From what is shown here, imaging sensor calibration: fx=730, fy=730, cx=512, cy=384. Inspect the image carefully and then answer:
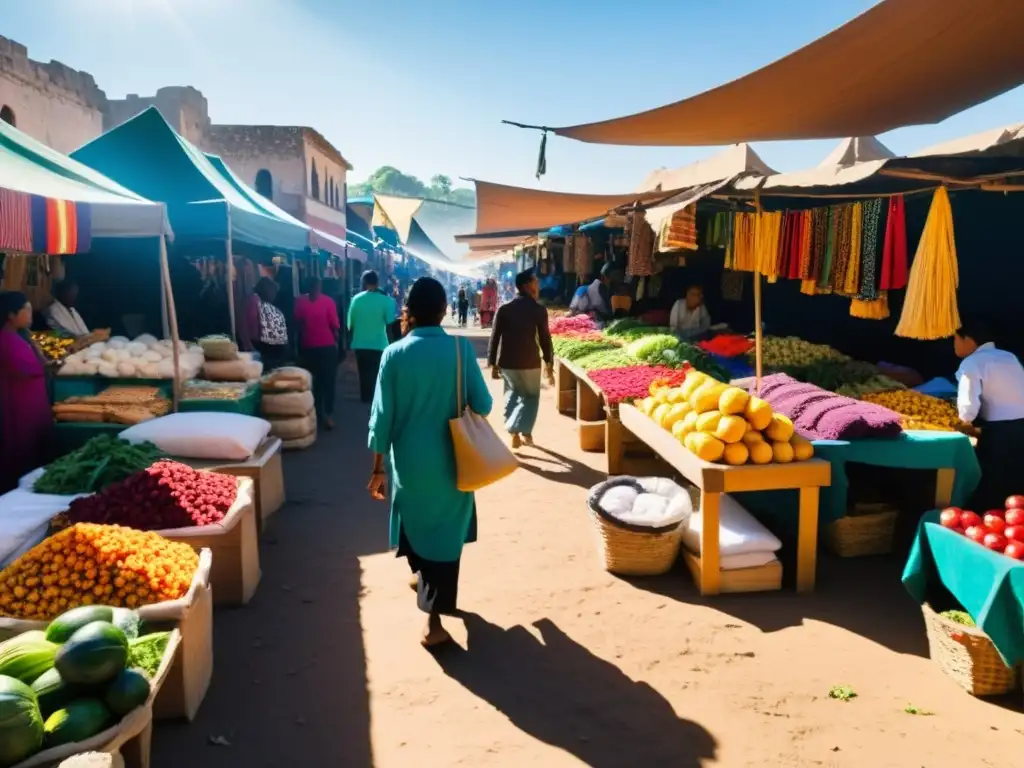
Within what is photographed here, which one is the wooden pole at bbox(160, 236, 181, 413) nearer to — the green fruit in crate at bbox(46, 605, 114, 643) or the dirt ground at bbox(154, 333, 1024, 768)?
the dirt ground at bbox(154, 333, 1024, 768)

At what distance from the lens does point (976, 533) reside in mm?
3398

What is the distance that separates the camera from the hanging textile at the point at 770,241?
265 inches

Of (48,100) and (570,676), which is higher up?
(48,100)

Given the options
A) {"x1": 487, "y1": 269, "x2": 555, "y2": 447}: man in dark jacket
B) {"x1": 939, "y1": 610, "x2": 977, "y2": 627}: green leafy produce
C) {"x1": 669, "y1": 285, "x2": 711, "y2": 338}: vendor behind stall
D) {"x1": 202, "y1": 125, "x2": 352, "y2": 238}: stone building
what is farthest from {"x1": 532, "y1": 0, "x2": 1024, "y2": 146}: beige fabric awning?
{"x1": 202, "y1": 125, "x2": 352, "y2": 238}: stone building

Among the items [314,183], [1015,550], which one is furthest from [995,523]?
[314,183]

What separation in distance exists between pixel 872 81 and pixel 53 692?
226 inches

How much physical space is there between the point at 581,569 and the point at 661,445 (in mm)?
1053

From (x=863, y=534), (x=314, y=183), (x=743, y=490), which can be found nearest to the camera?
(x=743, y=490)

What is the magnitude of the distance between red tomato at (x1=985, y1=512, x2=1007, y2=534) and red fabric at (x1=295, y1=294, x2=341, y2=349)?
6.94 metres

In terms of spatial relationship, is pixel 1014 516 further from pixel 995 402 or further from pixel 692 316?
pixel 692 316

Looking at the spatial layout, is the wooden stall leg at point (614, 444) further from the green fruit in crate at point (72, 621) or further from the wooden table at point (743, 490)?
the green fruit in crate at point (72, 621)

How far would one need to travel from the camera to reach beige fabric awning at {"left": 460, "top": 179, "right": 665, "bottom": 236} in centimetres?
1112

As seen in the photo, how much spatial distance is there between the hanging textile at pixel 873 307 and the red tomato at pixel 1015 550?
3301 mm

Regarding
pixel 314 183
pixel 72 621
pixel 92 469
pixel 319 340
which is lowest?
pixel 72 621
